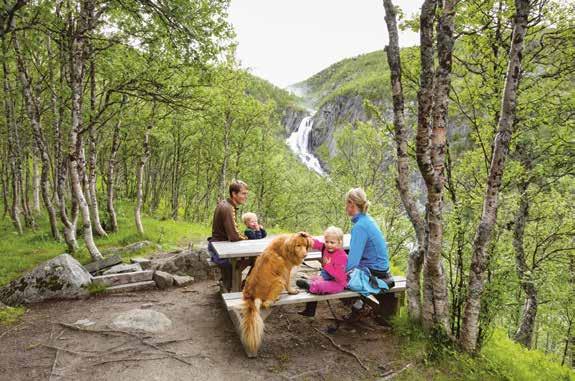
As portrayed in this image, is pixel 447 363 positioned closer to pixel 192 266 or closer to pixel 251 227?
pixel 251 227

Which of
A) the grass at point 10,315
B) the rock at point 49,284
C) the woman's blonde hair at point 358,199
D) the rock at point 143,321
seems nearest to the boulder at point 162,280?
the rock at point 49,284

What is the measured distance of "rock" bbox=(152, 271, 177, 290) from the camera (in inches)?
312

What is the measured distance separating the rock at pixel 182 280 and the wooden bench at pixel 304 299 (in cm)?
236

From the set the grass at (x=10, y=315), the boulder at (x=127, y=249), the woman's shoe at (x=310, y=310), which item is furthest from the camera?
the boulder at (x=127, y=249)

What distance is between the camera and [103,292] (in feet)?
24.5

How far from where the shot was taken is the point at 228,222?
265 inches

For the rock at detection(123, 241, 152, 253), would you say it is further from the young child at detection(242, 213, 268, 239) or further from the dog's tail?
the dog's tail

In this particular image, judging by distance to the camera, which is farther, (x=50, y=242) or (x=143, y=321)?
(x=50, y=242)

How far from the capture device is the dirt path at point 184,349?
4516mm

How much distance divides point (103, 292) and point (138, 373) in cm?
361

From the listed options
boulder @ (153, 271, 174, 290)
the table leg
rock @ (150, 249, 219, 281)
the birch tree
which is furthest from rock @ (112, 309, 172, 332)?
the birch tree

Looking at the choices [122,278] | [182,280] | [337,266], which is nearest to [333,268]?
[337,266]

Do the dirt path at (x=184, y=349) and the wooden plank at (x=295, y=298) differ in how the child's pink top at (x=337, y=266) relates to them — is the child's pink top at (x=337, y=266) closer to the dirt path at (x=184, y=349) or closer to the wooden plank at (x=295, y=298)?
the wooden plank at (x=295, y=298)

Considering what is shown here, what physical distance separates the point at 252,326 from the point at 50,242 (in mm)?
11050
